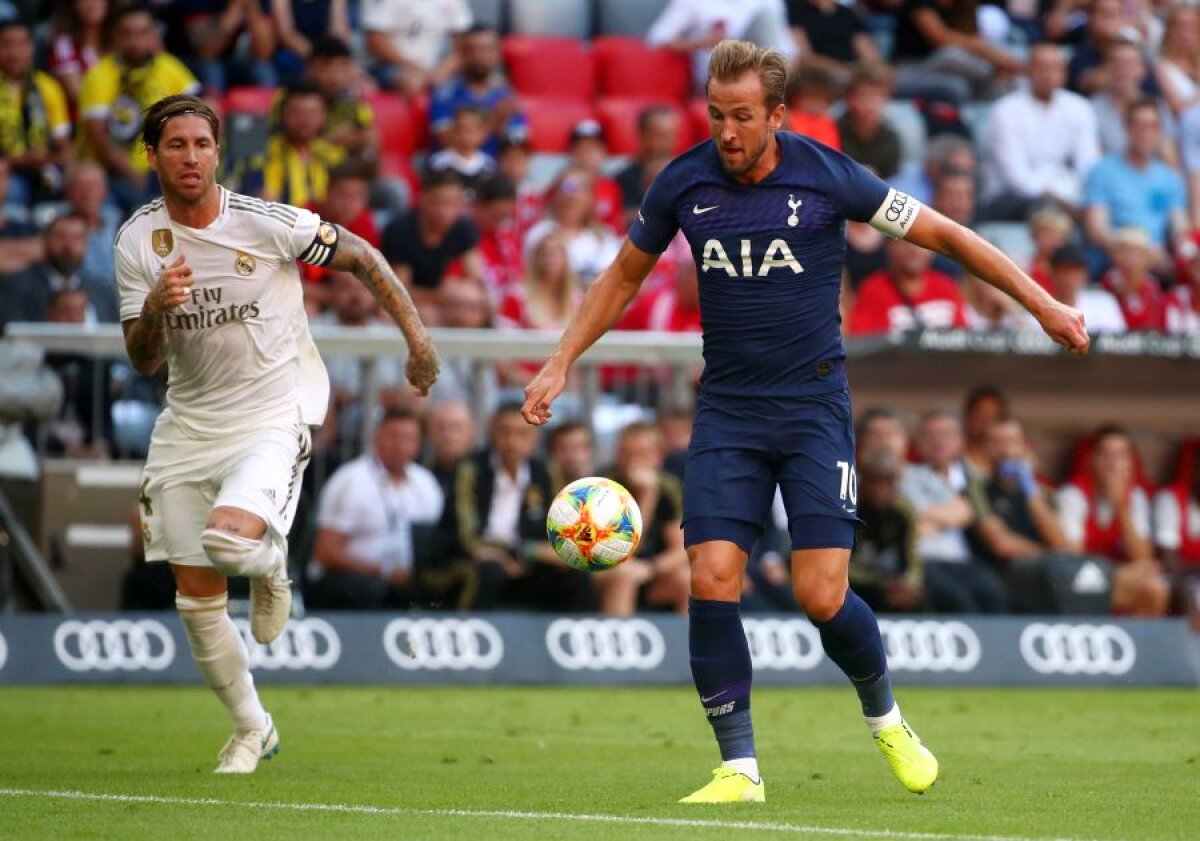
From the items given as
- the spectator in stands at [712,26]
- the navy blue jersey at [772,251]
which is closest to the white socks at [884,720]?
the navy blue jersey at [772,251]

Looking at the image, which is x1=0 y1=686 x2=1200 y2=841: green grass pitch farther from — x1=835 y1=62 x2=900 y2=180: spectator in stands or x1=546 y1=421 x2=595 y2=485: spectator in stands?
x1=835 y1=62 x2=900 y2=180: spectator in stands

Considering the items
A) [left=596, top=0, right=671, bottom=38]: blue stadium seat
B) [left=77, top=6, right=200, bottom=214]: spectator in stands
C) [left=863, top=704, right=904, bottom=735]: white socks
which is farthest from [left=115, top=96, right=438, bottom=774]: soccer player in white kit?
[left=596, top=0, right=671, bottom=38]: blue stadium seat

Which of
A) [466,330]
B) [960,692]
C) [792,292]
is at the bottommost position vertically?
[960,692]

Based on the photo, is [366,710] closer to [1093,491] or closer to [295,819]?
[295,819]

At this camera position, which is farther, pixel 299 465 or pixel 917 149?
pixel 917 149

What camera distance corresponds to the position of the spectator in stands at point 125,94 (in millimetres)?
17781

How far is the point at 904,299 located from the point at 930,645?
3.20 m

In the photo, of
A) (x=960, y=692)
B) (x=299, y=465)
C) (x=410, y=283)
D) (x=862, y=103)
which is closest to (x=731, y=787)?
(x=299, y=465)

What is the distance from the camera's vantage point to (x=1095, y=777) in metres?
9.30

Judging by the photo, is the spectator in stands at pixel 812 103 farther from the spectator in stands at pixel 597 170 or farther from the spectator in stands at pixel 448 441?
the spectator in stands at pixel 448 441

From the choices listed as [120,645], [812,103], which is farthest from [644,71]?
[120,645]

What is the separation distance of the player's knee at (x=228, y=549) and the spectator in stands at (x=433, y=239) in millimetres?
8288

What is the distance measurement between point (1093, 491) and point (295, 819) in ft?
36.1

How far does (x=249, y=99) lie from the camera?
18.8 meters
